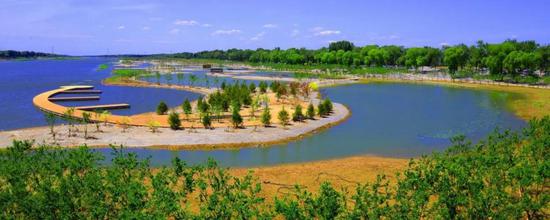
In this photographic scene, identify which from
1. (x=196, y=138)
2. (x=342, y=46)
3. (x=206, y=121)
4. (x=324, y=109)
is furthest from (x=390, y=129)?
(x=342, y=46)

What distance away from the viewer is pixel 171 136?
33062 mm

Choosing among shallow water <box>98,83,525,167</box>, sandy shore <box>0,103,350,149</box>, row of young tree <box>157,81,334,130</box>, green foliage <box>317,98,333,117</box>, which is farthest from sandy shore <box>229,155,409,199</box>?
green foliage <box>317,98,333,117</box>

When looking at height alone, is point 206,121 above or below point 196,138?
above

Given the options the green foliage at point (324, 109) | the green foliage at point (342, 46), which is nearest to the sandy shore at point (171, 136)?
the green foliage at point (324, 109)

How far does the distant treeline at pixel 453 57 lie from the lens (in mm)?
80800

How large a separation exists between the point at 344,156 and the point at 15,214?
67.5 feet

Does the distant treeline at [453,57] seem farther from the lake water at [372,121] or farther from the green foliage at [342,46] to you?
the lake water at [372,121]

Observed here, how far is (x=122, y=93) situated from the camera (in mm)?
68250

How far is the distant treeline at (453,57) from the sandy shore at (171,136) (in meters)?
59.3

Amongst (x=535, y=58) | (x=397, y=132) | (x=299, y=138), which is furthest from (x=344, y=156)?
(x=535, y=58)

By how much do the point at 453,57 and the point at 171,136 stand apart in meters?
75.4

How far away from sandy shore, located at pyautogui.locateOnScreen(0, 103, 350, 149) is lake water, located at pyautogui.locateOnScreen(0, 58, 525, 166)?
46.0 inches

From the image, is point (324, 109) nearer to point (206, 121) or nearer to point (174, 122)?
point (206, 121)

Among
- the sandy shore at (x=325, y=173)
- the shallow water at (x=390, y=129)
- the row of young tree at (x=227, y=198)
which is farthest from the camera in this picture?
the shallow water at (x=390, y=129)
